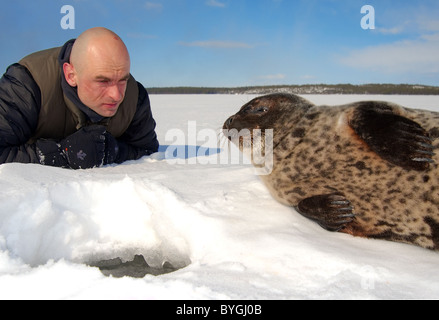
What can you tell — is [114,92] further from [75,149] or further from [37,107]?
[37,107]

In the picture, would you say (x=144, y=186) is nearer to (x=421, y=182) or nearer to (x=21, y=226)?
(x=21, y=226)

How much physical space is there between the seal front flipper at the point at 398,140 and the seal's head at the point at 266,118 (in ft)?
1.83

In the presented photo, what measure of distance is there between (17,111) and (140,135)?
1337 mm

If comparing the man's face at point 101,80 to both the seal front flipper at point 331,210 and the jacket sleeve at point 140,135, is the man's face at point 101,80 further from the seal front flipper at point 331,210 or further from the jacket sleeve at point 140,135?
the seal front flipper at point 331,210

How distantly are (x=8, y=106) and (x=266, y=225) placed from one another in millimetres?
2709

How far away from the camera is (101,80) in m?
3.34

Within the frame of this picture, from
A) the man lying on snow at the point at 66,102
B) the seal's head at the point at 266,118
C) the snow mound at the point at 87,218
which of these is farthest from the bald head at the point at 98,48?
the seal's head at the point at 266,118

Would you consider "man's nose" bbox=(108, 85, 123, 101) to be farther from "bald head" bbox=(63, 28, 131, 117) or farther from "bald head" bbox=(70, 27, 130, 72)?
"bald head" bbox=(70, 27, 130, 72)

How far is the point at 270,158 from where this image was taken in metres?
2.39

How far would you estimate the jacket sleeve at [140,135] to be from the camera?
13.8ft

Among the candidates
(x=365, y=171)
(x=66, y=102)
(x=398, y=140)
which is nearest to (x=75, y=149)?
(x=66, y=102)

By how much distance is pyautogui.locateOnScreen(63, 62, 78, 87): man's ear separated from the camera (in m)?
3.43

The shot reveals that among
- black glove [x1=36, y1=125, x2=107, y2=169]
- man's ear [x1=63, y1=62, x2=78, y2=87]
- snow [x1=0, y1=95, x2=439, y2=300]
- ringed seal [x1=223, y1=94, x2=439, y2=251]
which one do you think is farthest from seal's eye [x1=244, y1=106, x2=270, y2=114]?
man's ear [x1=63, y1=62, x2=78, y2=87]
